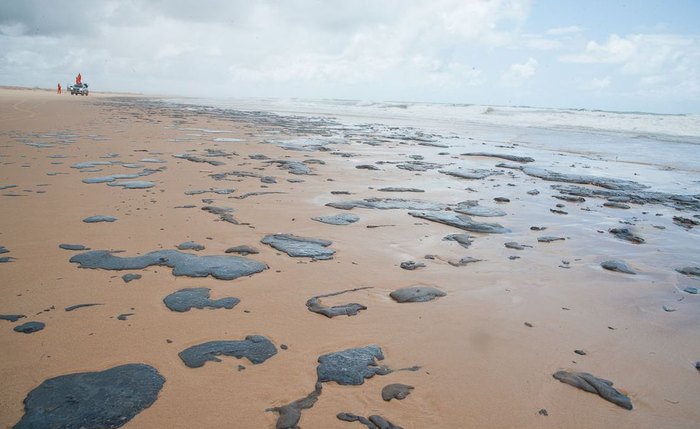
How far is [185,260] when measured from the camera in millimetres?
3639

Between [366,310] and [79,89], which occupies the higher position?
[79,89]

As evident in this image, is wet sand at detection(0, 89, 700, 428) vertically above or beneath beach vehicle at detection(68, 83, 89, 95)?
beneath

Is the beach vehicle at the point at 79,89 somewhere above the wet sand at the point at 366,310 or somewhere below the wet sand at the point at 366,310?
above

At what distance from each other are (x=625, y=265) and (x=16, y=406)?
459 cm

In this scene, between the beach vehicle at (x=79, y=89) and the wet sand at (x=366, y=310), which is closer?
the wet sand at (x=366, y=310)

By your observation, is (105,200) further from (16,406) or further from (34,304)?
(16,406)

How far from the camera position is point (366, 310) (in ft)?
9.94

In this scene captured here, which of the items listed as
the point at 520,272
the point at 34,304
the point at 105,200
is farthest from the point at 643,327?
the point at 105,200

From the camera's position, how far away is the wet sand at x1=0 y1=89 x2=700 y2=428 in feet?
6.95

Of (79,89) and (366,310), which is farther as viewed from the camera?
(79,89)

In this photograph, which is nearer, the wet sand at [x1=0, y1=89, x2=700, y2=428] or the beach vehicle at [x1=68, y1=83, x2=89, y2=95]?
the wet sand at [x1=0, y1=89, x2=700, y2=428]

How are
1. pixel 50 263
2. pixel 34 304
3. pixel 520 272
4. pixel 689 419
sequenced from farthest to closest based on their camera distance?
pixel 520 272 < pixel 50 263 < pixel 34 304 < pixel 689 419

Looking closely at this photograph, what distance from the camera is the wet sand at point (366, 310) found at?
2117 millimetres

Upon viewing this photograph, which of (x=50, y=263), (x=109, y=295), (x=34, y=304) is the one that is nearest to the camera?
(x=34, y=304)
